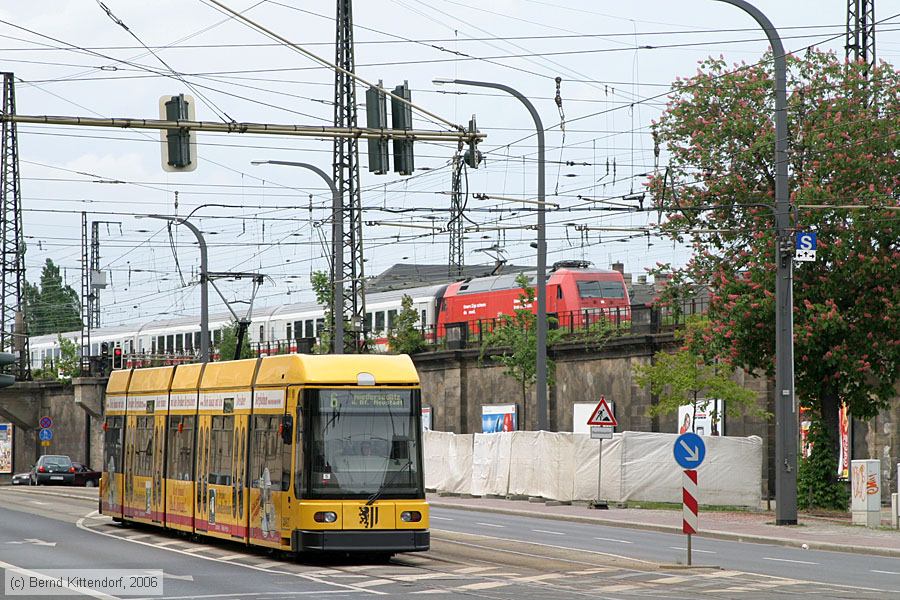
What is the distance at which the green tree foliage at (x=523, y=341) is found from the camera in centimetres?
5091

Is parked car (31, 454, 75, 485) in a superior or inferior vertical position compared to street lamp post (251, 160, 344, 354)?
inferior

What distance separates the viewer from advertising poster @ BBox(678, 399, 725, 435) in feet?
147

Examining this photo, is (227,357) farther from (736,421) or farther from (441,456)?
(736,421)

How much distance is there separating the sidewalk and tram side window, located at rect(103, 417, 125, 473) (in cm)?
1052

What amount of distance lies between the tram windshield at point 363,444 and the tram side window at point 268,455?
65 cm

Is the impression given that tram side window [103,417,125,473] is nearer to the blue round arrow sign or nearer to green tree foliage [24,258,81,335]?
the blue round arrow sign

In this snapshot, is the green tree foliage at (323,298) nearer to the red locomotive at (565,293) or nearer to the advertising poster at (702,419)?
the red locomotive at (565,293)

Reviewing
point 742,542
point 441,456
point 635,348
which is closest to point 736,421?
point 635,348

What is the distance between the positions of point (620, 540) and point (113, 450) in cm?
1030

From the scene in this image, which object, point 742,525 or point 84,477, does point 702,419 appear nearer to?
point 742,525

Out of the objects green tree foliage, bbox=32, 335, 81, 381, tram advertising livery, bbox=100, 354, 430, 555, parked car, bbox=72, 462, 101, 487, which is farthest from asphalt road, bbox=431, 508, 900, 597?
green tree foliage, bbox=32, 335, 81, 381

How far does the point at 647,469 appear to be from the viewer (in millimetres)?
41250

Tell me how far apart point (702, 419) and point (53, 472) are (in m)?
34.4

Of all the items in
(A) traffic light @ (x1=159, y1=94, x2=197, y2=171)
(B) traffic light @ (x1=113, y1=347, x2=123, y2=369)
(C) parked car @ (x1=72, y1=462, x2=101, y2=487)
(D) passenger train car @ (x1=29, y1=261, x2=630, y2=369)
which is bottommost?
(C) parked car @ (x1=72, y1=462, x2=101, y2=487)
